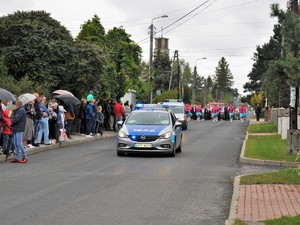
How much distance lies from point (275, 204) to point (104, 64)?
23.0m

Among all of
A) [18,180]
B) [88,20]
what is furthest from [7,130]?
[88,20]

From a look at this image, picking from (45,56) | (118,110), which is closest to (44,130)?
(45,56)

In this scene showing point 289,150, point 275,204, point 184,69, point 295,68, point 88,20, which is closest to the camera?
point 275,204

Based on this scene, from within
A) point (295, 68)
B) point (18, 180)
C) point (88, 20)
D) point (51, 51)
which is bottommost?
point (18, 180)

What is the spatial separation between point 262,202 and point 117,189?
10.2ft

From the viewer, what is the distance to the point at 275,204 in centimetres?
905

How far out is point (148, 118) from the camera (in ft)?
64.0

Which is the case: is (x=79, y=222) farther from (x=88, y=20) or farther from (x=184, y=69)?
(x=184, y=69)

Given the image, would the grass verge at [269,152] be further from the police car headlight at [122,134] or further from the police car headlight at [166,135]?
the police car headlight at [122,134]

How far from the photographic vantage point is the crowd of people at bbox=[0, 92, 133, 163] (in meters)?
16.0

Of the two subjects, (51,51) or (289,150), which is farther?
(51,51)

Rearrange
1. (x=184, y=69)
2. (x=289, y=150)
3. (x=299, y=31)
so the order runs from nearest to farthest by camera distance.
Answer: (x=299, y=31) < (x=289, y=150) < (x=184, y=69)

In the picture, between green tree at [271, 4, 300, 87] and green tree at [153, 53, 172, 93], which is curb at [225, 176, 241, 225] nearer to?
green tree at [271, 4, 300, 87]

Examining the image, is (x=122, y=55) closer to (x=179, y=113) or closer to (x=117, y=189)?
(x=179, y=113)
